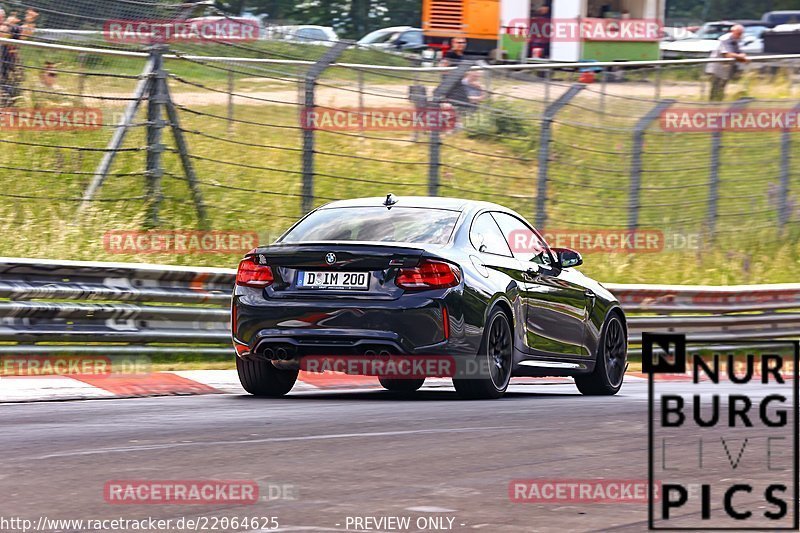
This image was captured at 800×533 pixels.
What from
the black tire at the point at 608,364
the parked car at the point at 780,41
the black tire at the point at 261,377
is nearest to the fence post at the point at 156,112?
the black tire at the point at 261,377

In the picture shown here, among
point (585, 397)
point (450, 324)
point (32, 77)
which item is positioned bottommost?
point (585, 397)

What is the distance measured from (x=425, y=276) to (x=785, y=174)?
1175cm

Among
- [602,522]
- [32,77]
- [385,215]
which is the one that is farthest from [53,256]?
[602,522]

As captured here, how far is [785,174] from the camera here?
20.3 meters

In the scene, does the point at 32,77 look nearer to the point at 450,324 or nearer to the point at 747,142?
the point at 450,324

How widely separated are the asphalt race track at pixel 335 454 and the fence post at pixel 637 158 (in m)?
8.46

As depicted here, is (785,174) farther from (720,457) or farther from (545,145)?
(720,457)

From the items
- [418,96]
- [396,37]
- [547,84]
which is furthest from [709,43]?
[418,96]

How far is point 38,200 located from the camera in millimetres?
15234

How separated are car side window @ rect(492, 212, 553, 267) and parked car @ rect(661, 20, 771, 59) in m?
29.8

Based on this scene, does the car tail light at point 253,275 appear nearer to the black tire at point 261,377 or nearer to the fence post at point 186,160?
the black tire at point 261,377

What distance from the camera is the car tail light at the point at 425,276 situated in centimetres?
970

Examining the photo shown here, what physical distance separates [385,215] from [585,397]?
2179 millimetres

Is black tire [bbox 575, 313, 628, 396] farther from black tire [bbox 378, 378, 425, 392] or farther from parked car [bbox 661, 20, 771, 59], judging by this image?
parked car [bbox 661, 20, 771, 59]
